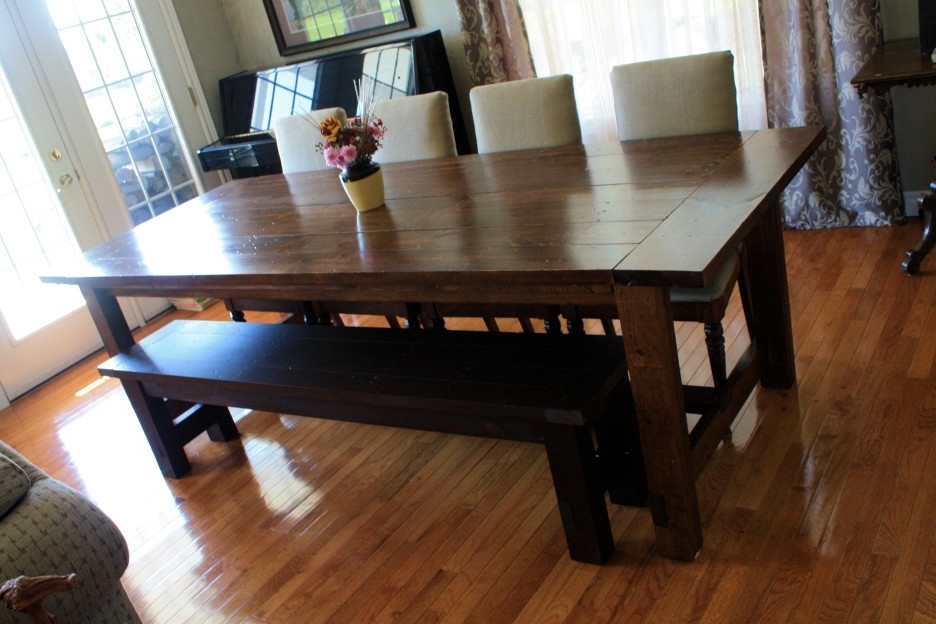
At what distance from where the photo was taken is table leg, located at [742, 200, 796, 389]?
2.39 meters

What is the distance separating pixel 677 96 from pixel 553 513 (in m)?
1.37

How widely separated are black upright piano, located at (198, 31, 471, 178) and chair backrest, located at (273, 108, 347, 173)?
691 millimetres

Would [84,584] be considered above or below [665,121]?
below

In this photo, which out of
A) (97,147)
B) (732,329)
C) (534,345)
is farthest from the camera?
(97,147)

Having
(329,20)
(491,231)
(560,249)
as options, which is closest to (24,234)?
(329,20)

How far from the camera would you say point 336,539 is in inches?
95.9

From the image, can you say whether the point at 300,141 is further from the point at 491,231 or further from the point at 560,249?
the point at 560,249

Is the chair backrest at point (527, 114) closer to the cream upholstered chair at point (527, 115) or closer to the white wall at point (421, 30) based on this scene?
the cream upholstered chair at point (527, 115)

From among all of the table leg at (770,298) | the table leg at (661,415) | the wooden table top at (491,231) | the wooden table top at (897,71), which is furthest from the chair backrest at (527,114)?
the table leg at (661,415)

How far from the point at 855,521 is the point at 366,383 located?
4.05 ft

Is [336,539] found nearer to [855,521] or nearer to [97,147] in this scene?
[855,521]

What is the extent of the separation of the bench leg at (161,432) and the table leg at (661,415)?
171cm

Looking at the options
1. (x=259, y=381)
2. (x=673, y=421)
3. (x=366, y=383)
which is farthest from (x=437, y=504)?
(x=673, y=421)

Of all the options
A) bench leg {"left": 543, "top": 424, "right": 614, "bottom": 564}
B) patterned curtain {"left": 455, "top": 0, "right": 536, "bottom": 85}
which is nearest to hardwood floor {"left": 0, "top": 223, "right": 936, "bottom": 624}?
bench leg {"left": 543, "top": 424, "right": 614, "bottom": 564}
